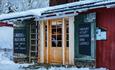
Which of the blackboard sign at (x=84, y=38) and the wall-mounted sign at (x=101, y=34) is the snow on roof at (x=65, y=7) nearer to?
the blackboard sign at (x=84, y=38)

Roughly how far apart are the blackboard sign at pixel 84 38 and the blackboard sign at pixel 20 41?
415 cm

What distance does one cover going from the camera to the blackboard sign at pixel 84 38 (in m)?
18.8

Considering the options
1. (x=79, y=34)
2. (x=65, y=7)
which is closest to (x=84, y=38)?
(x=79, y=34)

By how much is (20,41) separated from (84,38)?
480 cm

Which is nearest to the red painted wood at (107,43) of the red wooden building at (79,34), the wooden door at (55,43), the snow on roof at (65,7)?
the red wooden building at (79,34)

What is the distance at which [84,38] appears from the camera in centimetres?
1909

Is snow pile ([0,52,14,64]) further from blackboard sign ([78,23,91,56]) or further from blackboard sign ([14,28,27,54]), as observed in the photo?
blackboard sign ([78,23,91,56])

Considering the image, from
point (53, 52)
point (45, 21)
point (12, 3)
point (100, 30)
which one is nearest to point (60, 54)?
point (53, 52)

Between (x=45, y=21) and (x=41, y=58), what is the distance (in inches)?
77.2

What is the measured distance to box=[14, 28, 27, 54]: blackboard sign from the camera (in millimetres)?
22531

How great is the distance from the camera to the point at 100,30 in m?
18.4

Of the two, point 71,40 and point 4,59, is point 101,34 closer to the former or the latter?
point 71,40

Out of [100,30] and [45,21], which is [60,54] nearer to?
[45,21]

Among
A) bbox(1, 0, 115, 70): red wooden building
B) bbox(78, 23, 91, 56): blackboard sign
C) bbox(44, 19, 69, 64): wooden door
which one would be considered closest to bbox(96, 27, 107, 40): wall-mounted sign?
bbox(1, 0, 115, 70): red wooden building
